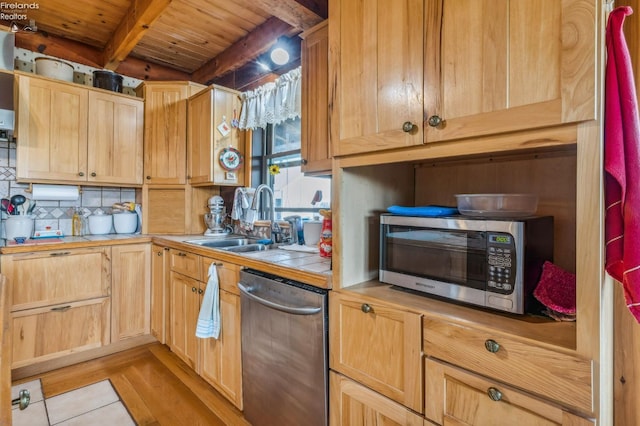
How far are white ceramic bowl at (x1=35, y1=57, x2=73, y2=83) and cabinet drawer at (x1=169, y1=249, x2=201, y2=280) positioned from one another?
1.69 metres

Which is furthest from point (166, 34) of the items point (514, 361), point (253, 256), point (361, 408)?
point (514, 361)

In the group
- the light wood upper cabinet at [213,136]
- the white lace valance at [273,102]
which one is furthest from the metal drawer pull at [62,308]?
the white lace valance at [273,102]

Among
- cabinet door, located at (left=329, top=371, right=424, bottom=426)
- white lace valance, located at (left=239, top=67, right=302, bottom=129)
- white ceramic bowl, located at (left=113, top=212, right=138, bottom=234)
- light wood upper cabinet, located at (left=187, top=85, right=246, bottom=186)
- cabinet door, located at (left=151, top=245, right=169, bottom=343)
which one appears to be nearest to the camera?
cabinet door, located at (left=329, top=371, right=424, bottom=426)

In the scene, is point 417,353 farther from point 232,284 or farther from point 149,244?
point 149,244

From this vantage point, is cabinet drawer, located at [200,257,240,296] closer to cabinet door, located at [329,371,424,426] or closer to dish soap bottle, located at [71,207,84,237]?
cabinet door, located at [329,371,424,426]

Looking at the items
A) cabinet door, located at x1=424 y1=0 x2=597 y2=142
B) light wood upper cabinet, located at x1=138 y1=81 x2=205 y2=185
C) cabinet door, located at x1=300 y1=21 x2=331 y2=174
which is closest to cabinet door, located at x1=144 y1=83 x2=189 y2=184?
light wood upper cabinet, located at x1=138 y1=81 x2=205 y2=185

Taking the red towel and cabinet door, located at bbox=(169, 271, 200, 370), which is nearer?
the red towel

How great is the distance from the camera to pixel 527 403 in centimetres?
79

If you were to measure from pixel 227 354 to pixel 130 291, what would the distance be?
1.31 meters

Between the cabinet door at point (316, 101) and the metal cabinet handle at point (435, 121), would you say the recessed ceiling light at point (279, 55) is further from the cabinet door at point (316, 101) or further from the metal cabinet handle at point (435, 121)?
the metal cabinet handle at point (435, 121)

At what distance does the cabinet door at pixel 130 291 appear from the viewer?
258 centimetres

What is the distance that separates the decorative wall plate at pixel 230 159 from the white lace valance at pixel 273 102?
231mm

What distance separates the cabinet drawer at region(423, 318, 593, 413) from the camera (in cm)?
72

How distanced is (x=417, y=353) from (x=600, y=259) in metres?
0.54
